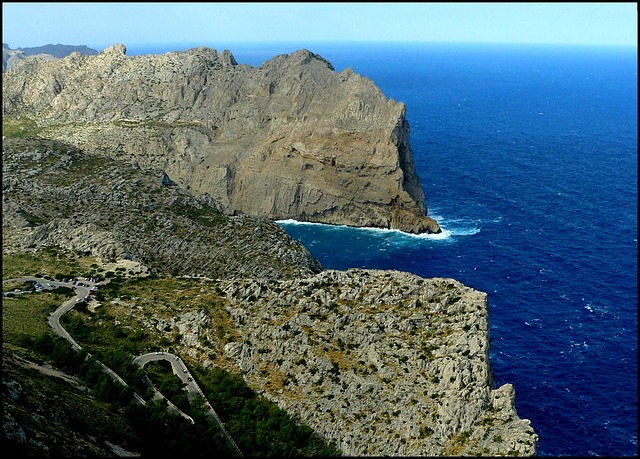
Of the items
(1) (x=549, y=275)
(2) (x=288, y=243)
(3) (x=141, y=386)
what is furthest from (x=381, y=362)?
(1) (x=549, y=275)

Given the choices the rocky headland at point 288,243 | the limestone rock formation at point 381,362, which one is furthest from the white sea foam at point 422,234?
the limestone rock formation at point 381,362

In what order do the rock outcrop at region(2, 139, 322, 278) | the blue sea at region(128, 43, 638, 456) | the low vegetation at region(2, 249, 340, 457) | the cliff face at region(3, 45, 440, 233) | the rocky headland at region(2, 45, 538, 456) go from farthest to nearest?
the cliff face at region(3, 45, 440, 233) < the rock outcrop at region(2, 139, 322, 278) < the blue sea at region(128, 43, 638, 456) < the rocky headland at region(2, 45, 538, 456) < the low vegetation at region(2, 249, 340, 457)

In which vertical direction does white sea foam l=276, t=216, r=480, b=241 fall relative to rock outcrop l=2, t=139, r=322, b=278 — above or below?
below

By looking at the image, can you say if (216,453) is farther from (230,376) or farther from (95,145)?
(95,145)

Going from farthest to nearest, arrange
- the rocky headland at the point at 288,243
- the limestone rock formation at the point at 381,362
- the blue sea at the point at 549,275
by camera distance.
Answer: the blue sea at the point at 549,275 → the rocky headland at the point at 288,243 → the limestone rock formation at the point at 381,362

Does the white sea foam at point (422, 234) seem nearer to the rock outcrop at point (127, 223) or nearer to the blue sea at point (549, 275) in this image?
the blue sea at point (549, 275)

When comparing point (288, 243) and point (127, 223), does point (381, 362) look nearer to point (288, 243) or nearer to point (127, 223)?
point (288, 243)

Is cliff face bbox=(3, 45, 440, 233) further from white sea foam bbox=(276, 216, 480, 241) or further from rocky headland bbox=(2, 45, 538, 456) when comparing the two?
white sea foam bbox=(276, 216, 480, 241)

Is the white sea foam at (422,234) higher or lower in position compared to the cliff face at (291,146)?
lower

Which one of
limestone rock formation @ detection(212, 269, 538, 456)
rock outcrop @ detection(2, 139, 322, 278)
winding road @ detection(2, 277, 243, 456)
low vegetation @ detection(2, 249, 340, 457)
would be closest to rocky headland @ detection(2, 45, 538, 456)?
limestone rock formation @ detection(212, 269, 538, 456)
